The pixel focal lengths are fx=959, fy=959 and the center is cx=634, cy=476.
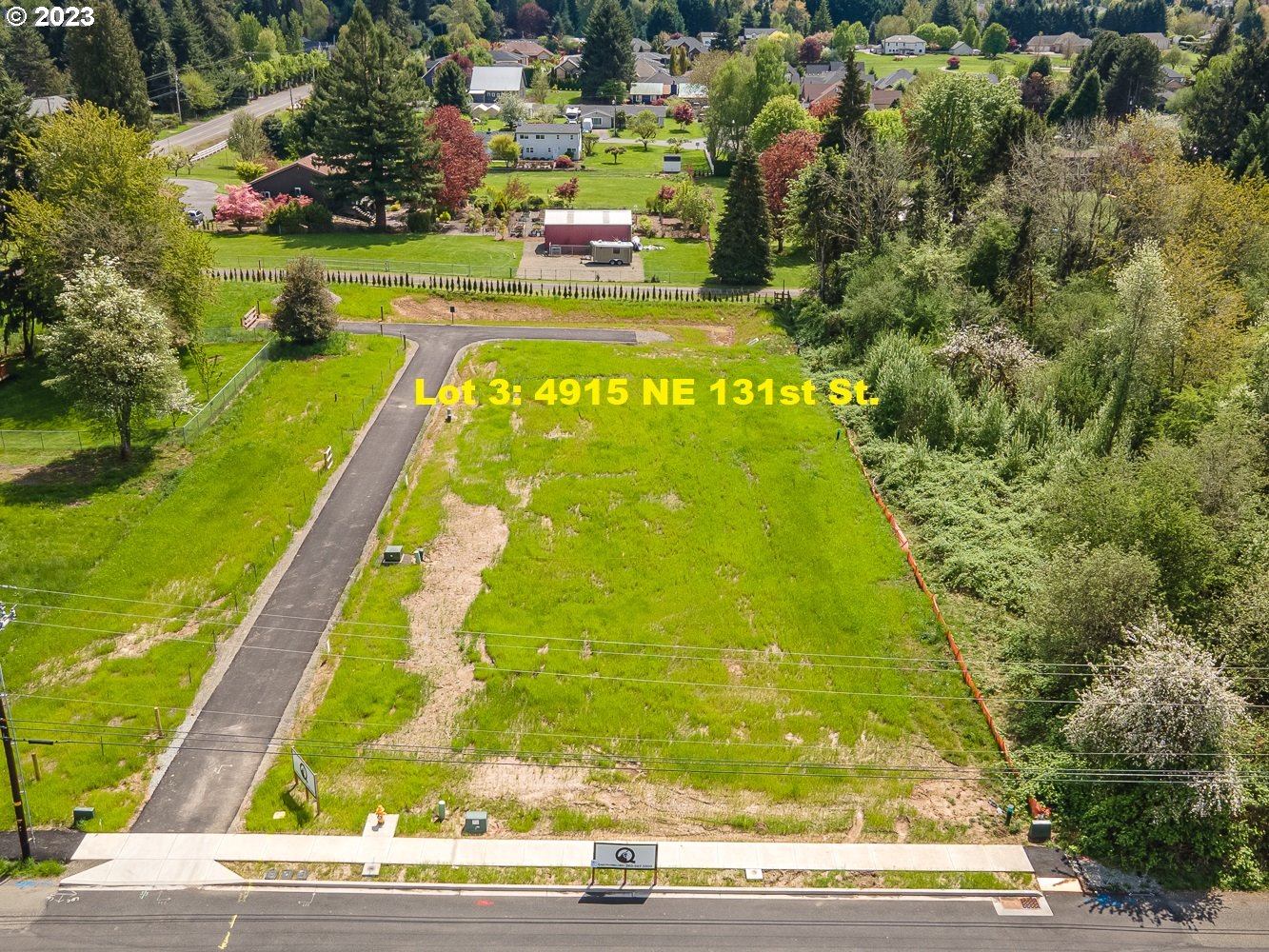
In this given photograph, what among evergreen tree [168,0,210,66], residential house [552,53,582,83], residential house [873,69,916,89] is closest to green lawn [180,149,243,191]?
evergreen tree [168,0,210,66]

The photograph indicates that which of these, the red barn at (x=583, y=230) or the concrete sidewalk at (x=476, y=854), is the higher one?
the red barn at (x=583, y=230)

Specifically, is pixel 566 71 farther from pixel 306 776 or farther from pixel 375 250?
pixel 306 776

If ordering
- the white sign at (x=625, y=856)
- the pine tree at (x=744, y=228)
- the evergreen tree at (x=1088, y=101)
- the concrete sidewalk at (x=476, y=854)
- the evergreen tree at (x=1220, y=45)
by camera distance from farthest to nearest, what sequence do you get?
1. the evergreen tree at (x=1220, y=45)
2. the evergreen tree at (x=1088, y=101)
3. the pine tree at (x=744, y=228)
4. the concrete sidewalk at (x=476, y=854)
5. the white sign at (x=625, y=856)

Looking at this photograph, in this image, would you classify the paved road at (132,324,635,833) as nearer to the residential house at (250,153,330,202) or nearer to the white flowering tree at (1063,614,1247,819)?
the white flowering tree at (1063,614,1247,819)

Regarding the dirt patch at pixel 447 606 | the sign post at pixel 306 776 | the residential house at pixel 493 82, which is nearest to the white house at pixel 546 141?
the residential house at pixel 493 82

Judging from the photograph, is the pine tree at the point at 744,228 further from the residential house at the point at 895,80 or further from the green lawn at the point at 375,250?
the residential house at the point at 895,80

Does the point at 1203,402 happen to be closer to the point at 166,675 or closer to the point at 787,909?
the point at 787,909

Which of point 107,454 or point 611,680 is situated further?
point 107,454

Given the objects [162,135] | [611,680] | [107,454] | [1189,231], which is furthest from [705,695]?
[162,135]
